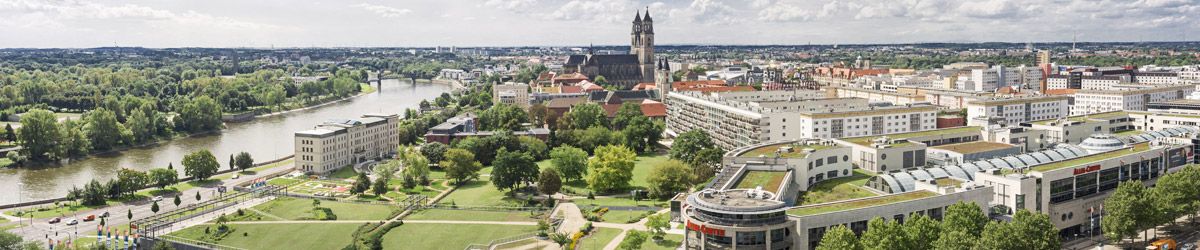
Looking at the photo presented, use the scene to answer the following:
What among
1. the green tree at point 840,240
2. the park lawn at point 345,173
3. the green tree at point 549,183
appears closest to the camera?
the green tree at point 840,240

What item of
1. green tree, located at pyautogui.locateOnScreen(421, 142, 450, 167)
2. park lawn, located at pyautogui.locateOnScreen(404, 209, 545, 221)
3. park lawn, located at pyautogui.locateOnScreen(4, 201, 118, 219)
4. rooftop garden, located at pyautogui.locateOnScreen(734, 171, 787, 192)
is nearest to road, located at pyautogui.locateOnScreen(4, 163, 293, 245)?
park lawn, located at pyautogui.locateOnScreen(4, 201, 118, 219)

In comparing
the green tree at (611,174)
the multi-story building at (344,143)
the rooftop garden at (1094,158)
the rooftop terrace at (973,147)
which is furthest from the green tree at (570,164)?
the rooftop garden at (1094,158)

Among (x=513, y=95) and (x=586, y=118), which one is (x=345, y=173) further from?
(x=513, y=95)

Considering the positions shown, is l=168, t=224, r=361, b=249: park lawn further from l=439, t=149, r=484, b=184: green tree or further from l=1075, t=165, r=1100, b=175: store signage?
l=1075, t=165, r=1100, b=175: store signage

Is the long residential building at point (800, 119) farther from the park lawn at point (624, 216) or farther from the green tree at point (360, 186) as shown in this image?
the green tree at point (360, 186)

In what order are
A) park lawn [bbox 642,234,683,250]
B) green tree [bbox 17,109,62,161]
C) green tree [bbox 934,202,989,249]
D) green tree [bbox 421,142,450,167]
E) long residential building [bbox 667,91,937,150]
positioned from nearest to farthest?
green tree [bbox 934,202,989,249], park lawn [bbox 642,234,683,250], long residential building [bbox 667,91,937,150], green tree [bbox 421,142,450,167], green tree [bbox 17,109,62,161]
